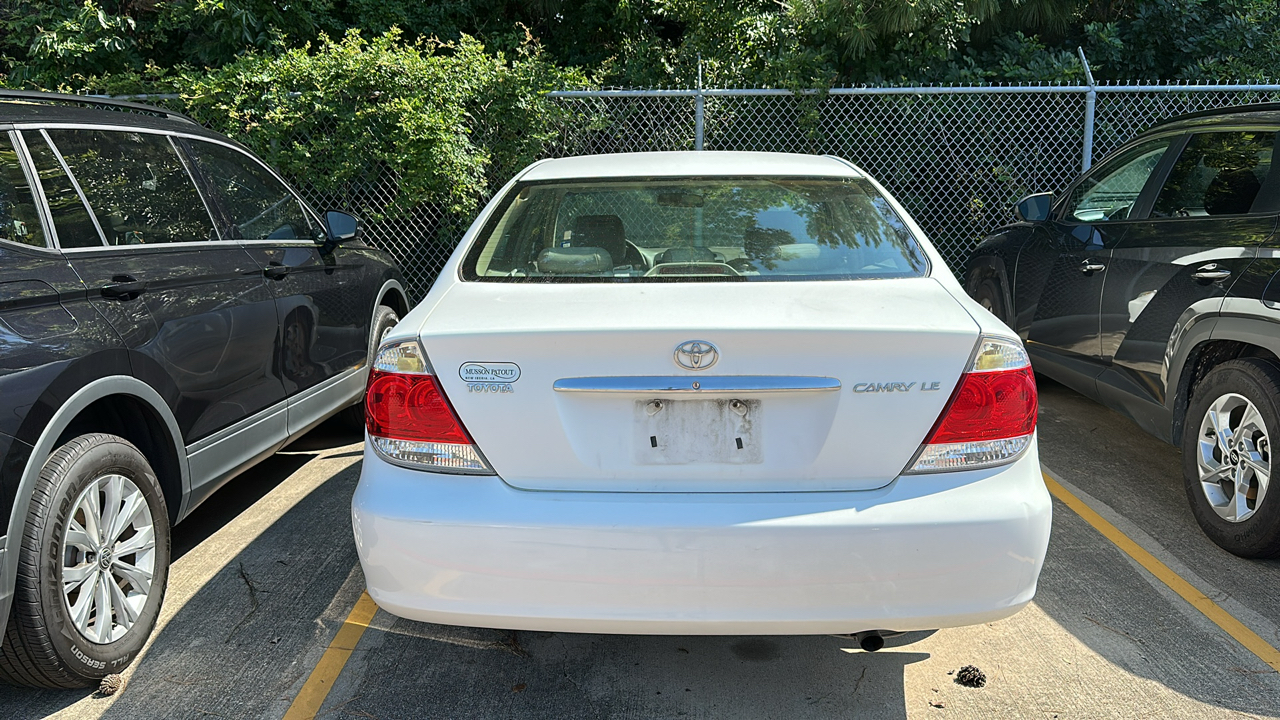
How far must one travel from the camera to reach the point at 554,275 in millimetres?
3238

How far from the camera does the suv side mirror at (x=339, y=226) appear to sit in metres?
5.15

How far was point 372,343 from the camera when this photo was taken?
568cm

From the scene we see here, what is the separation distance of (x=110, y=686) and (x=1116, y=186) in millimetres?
5338

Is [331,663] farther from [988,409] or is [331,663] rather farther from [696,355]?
[988,409]

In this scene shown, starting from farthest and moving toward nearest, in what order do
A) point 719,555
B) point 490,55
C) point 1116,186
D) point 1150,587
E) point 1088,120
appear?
point 490,55
point 1088,120
point 1116,186
point 1150,587
point 719,555

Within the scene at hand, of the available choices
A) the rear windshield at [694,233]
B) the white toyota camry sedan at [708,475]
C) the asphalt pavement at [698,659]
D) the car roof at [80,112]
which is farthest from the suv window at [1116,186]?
the car roof at [80,112]

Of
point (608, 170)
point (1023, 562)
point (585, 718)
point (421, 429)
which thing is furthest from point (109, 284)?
point (1023, 562)

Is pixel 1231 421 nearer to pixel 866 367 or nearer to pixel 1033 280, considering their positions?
pixel 1033 280

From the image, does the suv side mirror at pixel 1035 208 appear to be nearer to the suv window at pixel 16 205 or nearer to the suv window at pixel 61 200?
the suv window at pixel 61 200

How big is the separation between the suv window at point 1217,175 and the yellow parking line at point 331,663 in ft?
13.2

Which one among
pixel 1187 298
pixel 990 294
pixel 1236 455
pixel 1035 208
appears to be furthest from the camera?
pixel 990 294

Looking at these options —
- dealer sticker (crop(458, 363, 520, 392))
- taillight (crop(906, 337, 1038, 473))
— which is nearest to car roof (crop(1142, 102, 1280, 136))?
taillight (crop(906, 337, 1038, 473))

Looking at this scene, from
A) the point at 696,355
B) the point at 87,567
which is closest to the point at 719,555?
the point at 696,355

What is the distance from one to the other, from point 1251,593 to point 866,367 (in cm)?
228
